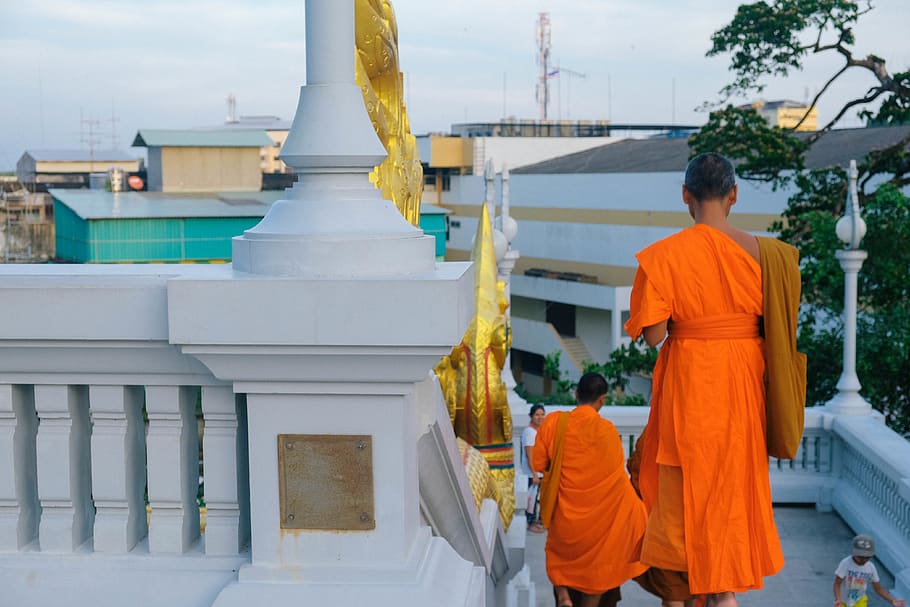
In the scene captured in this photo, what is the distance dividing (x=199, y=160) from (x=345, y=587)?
30.7 m

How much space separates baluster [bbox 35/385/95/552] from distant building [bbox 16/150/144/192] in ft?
128

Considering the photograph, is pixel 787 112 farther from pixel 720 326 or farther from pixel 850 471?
pixel 720 326

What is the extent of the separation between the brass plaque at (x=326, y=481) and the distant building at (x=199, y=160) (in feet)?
98.6

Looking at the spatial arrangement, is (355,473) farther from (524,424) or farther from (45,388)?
(524,424)

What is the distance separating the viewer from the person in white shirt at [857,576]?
5836 mm

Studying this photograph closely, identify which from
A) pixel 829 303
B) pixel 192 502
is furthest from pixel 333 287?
pixel 829 303

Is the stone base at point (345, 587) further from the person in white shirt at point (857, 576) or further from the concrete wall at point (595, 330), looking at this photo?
the concrete wall at point (595, 330)

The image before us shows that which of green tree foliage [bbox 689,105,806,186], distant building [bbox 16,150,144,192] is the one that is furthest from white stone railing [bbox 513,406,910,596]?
distant building [bbox 16,150,144,192]

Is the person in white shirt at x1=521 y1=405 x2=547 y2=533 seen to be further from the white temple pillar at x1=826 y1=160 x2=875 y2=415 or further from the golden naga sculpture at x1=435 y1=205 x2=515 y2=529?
the white temple pillar at x1=826 y1=160 x2=875 y2=415

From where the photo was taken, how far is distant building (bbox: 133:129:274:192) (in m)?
31.3

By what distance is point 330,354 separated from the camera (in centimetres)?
211

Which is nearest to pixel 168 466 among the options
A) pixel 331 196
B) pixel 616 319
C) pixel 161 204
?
pixel 331 196

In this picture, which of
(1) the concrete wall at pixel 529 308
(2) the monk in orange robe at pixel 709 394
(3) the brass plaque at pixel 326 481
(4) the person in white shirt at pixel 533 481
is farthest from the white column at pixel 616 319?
(3) the brass plaque at pixel 326 481

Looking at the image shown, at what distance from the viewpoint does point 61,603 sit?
231cm
